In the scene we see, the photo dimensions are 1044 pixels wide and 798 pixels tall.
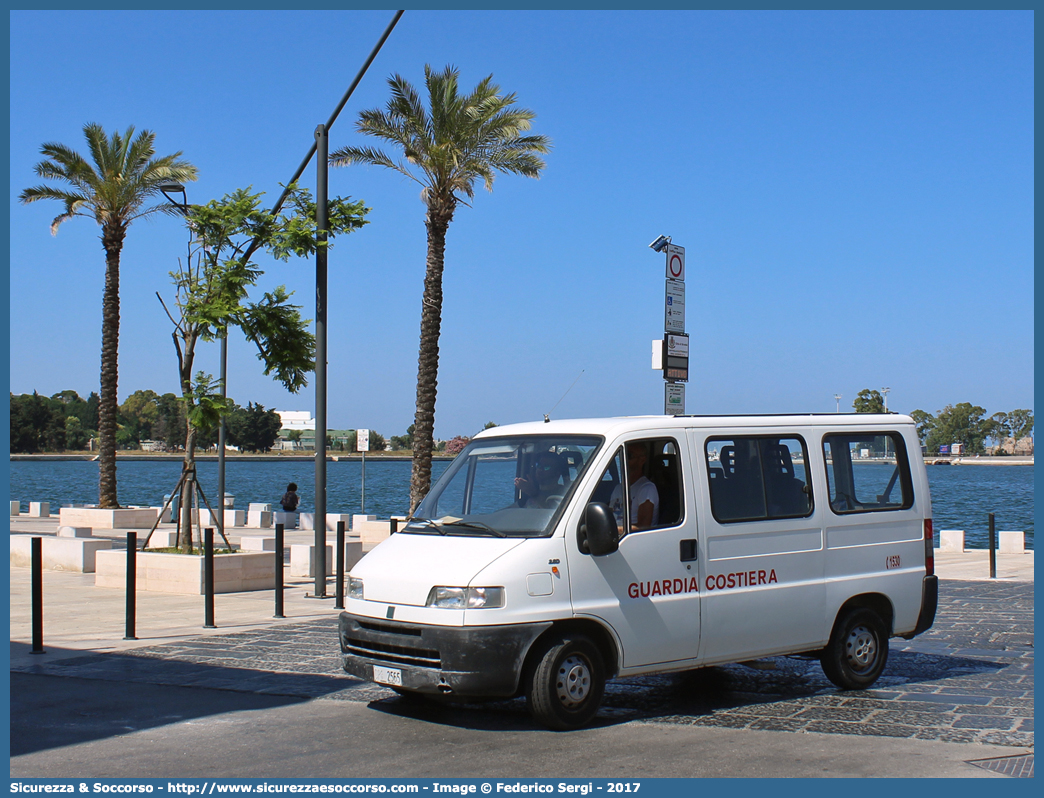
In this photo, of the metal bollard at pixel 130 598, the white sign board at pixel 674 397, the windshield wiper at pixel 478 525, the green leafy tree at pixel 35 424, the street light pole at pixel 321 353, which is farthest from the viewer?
the green leafy tree at pixel 35 424

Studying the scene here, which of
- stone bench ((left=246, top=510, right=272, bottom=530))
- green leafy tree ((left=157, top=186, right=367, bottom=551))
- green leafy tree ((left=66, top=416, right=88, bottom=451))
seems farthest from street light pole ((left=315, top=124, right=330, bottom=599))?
green leafy tree ((left=66, top=416, right=88, bottom=451))

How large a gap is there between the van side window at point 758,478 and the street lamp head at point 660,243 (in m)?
4.08

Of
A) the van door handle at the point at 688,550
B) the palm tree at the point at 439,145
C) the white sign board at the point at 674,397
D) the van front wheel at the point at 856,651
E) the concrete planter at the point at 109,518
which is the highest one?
the palm tree at the point at 439,145

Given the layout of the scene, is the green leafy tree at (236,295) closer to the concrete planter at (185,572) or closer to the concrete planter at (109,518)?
the concrete planter at (185,572)

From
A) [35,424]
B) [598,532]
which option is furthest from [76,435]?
[598,532]

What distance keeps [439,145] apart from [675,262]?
1464cm

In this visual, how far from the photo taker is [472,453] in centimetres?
832

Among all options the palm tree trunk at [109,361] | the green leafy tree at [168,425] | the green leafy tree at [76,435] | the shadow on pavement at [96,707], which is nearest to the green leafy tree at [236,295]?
the shadow on pavement at [96,707]

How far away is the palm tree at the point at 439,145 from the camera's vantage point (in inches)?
1006

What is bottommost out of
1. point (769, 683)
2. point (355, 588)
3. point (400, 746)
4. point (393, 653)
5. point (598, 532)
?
point (769, 683)

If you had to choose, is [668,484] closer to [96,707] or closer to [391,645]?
[391,645]

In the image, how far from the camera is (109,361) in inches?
1264
